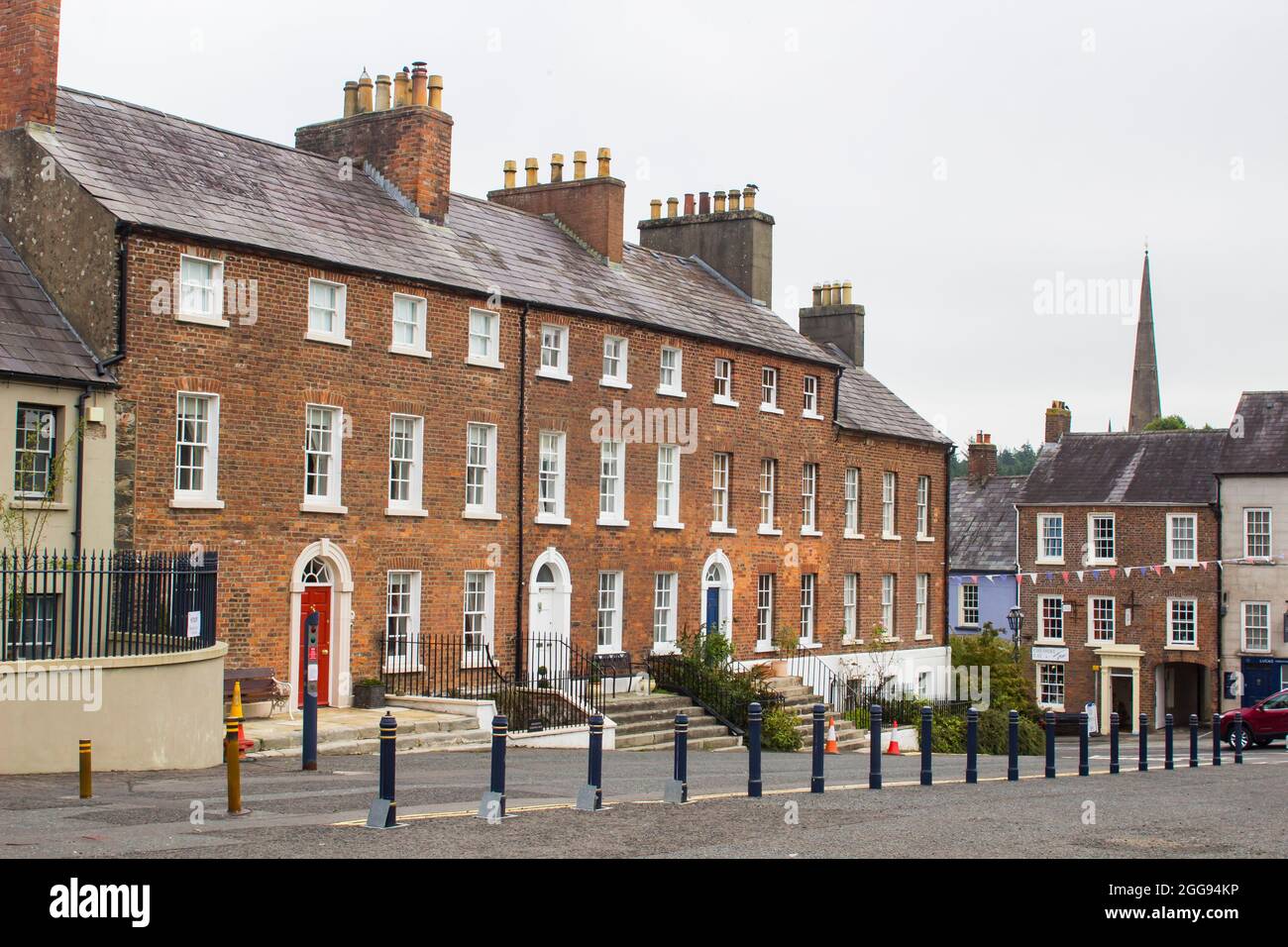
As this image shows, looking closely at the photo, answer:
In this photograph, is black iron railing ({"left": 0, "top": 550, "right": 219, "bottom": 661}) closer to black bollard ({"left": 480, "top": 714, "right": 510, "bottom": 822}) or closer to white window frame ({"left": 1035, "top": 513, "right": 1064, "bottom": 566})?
black bollard ({"left": 480, "top": 714, "right": 510, "bottom": 822})

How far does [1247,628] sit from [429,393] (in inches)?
1350

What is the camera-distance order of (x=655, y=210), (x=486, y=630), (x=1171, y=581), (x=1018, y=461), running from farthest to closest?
(x=1018, y=461), (x=1171, y=581), (x=655, y=210), (x=486, y=630)

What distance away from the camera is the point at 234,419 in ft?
79.5

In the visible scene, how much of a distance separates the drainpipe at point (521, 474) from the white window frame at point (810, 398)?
10.5 meters

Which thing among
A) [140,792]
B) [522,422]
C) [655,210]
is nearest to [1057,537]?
[655,210]

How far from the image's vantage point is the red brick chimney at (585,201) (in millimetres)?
35031

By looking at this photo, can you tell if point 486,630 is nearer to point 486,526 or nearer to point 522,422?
point 486,526

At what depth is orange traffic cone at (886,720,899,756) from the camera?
33116 millimetres

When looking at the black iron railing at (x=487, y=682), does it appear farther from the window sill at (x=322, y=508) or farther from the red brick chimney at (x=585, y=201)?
the red brick chimney at (x=585, y=201)

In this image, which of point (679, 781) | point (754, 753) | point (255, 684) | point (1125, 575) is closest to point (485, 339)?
point (255, 684)

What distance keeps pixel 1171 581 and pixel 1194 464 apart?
4.38m

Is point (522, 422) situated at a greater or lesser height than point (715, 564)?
greater

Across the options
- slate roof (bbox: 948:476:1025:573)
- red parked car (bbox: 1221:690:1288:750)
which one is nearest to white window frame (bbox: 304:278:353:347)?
red parked car (bbox: 1221:690:1288:750)

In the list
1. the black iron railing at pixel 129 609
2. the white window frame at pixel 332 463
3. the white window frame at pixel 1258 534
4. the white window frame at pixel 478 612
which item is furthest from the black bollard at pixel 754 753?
the white window frame at pixel 1258 534
